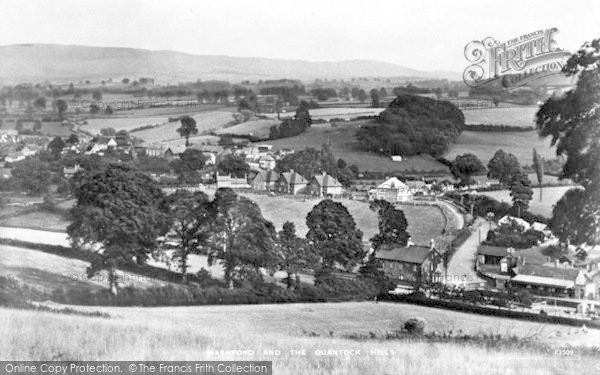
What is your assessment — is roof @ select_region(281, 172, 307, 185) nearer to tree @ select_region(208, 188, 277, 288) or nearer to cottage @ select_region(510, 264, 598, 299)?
tree @ select_region(208, 188, 277, 288)

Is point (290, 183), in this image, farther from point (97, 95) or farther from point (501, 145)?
point (97, 95)

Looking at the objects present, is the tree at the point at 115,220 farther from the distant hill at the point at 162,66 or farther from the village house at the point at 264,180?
the village house at the point at 264,180

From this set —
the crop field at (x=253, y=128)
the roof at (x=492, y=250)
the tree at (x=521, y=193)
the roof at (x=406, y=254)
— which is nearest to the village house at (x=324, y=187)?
the crop field at (x=253, y=128)

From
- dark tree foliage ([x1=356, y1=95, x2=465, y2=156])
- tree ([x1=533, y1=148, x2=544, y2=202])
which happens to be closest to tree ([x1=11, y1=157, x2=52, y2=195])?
dark tree foliage ([x1=356, y1=95, x2=465, y2=156])

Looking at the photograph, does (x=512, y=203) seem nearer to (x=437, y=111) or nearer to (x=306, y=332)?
(x=437, y=111)

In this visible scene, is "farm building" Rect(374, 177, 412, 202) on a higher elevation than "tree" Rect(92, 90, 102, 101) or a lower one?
lower

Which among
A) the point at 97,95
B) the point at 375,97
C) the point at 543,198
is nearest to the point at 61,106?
the point at 97,95

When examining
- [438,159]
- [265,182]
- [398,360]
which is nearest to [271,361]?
[398,360]
